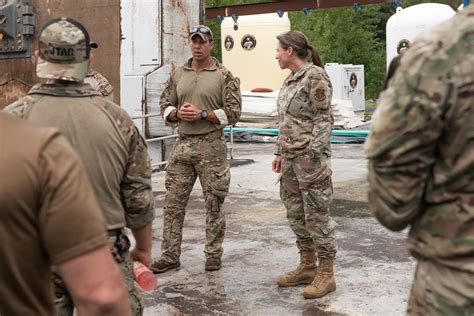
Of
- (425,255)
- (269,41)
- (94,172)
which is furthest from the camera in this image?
(269,41)

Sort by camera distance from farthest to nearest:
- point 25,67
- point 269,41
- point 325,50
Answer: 1. point 325,50
2. point 269,41
3. point 25,67

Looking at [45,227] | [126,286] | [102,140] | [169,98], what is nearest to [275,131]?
[169,98]

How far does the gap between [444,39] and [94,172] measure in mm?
1439

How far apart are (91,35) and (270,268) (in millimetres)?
4318

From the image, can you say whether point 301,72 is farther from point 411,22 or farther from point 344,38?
point 344,38

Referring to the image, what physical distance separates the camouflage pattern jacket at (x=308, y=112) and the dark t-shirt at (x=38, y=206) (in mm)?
3287

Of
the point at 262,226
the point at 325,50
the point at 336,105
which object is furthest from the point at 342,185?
the point at 325,50

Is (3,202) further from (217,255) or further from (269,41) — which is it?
(269,41)

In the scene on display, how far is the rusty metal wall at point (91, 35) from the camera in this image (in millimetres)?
8078

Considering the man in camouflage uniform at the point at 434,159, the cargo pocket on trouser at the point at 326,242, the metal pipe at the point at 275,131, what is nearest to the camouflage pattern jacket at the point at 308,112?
the cargo pocket on trouser at the point at 326,242

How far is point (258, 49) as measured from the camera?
18.7 m

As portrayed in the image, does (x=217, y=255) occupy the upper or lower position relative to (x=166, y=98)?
lower

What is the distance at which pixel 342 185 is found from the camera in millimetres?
9500

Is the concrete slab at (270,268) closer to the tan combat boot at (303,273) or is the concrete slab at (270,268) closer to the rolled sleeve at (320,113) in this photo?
the tan combat boot at (303,273)
